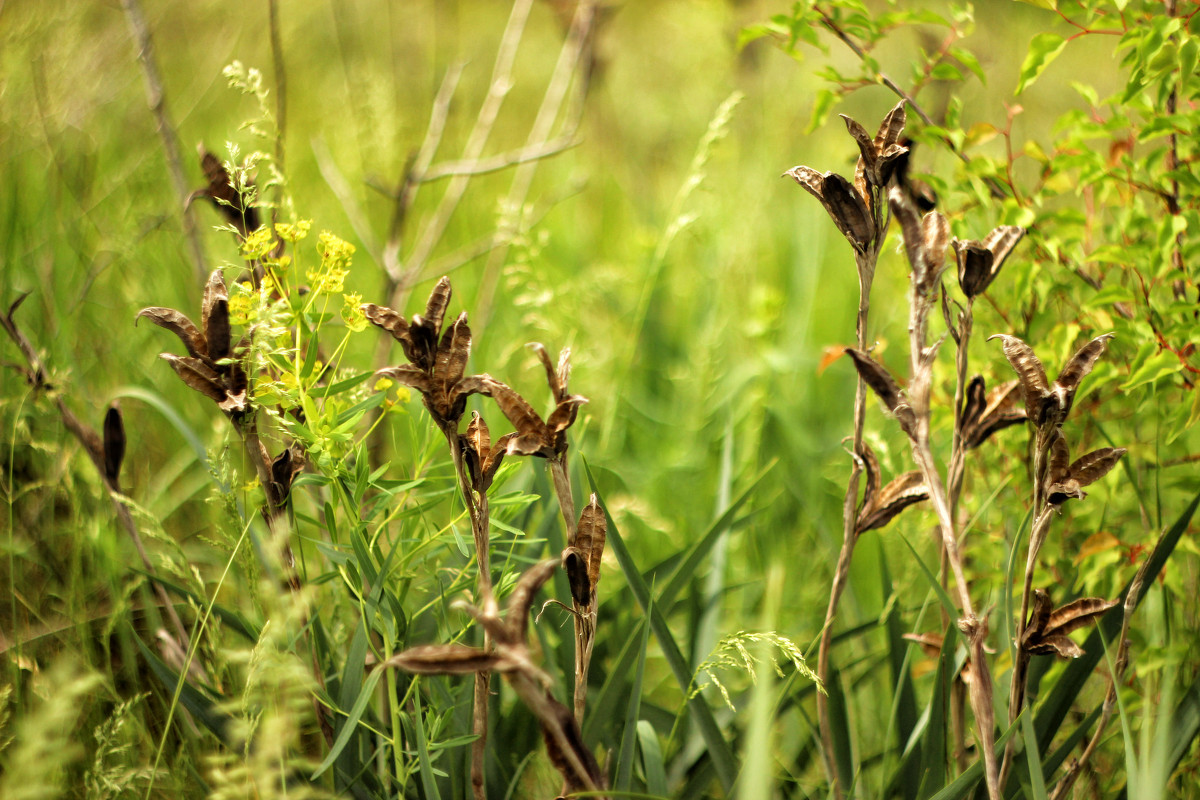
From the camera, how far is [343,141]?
3.12 meters

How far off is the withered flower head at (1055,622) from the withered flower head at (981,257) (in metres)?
0.32

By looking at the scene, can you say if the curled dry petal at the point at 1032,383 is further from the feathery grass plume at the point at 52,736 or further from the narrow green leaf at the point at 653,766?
the feathery grass plume at the point at 52,736

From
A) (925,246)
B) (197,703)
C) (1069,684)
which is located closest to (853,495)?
(925,246)

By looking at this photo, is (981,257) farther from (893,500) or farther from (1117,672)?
(1117,672)

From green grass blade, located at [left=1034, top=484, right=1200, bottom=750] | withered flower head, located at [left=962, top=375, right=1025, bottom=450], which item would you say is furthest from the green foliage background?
withered flower head, located at [left=962, top=375, right=1025, bottom=450]

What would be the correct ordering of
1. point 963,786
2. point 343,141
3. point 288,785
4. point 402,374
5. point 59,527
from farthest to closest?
1. point 343,141
2. point 59,527
3. point 288,785
4. point 963,786
5. point 402,374

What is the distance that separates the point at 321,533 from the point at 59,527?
0.50 metres

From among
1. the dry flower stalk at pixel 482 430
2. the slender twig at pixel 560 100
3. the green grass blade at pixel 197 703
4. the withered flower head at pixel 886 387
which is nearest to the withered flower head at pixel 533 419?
the dry flower stalk at pixel 482 430

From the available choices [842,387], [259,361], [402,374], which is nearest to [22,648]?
[259,361]

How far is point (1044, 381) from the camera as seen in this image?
0.76m

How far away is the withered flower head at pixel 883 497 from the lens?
2.88ft

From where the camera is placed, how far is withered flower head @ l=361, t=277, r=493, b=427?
0.73m

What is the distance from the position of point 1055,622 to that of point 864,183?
0.51 metres

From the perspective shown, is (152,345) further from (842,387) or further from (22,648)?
(842,387)
